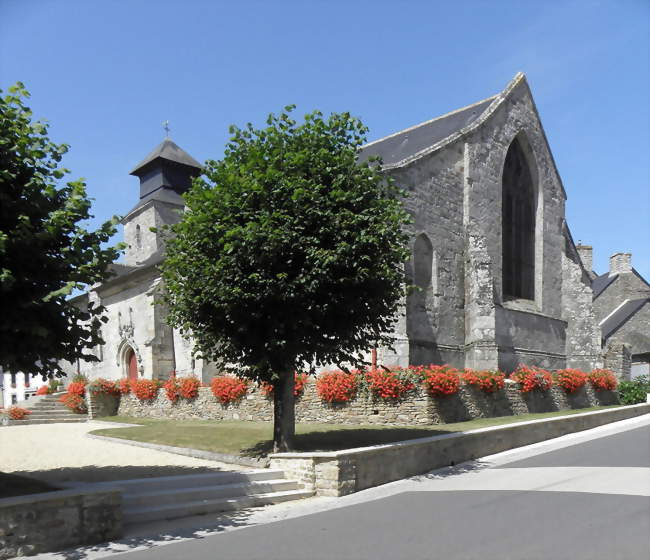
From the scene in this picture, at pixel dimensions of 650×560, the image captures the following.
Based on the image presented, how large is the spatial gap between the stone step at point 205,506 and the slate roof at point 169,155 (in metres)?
27.4

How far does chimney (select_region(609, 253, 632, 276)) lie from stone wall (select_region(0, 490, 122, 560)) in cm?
4039

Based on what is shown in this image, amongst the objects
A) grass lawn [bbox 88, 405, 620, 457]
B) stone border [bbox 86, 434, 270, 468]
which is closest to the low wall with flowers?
grass lawn [bbox 88, 405, 620, 457]

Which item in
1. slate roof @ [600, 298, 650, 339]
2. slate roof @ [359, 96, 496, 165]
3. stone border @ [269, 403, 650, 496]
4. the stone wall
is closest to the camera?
the stone wall

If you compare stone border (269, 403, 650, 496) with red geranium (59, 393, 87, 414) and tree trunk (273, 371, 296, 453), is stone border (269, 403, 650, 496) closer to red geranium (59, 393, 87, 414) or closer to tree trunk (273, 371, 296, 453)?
tree trunk (273, 371, 296, 453)

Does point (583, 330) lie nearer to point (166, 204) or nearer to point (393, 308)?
point (393, 308)

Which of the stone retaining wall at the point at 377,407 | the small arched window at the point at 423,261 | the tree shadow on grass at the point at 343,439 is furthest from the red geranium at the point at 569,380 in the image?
the tree shadow on grass at the point at 343,439

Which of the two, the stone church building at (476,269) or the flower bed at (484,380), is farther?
the stone church building at (476,269)

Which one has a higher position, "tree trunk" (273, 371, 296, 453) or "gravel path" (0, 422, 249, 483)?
"tree trunk" (273, 371, 296, 453)

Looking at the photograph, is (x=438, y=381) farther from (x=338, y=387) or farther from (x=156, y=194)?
(x=156, y=194)

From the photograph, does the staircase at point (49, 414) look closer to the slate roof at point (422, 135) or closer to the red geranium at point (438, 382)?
the red geranium at point (438, 382)

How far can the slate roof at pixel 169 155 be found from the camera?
107 feet

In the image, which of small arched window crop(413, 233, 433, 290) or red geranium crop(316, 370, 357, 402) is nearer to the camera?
red geranium crop(316, 370, 357, 402)

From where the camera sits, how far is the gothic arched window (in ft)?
75.0

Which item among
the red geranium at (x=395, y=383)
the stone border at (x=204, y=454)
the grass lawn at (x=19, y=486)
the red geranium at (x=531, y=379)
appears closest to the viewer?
the grass lawn at (x=19, y=486)
